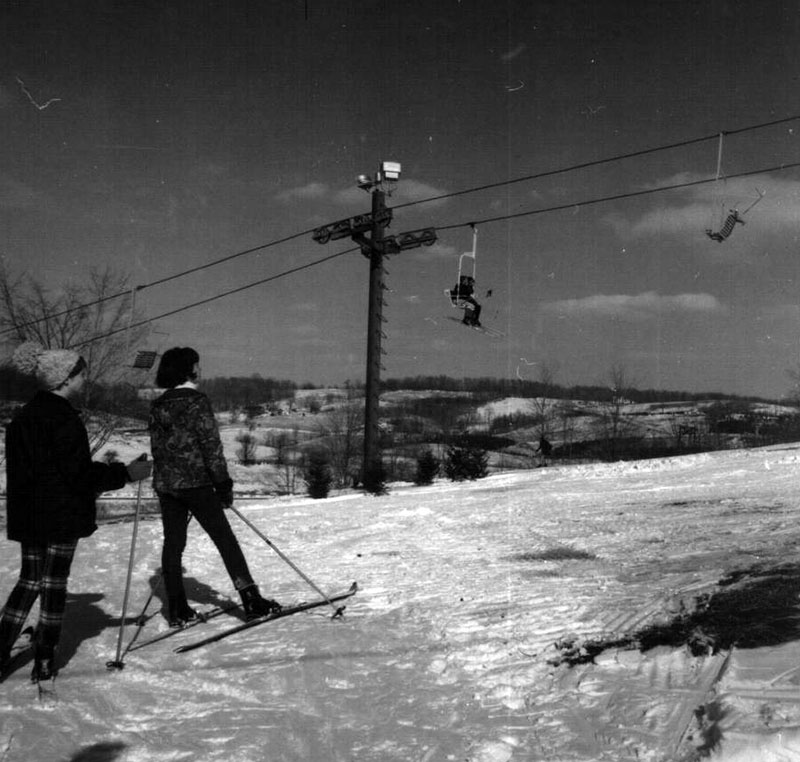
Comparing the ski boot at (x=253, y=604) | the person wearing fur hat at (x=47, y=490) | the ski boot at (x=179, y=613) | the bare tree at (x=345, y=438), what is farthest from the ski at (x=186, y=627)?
the bare tree at (x=345, y=438)

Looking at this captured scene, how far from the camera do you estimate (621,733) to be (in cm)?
310

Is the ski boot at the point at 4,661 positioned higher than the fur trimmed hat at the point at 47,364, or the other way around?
the fur trimmed hat at the point at 47,364

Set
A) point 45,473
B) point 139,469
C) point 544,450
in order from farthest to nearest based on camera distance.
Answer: point 544,450, point 139,469, point 45,473

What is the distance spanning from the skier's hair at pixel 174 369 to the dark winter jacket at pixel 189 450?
0.54 ft

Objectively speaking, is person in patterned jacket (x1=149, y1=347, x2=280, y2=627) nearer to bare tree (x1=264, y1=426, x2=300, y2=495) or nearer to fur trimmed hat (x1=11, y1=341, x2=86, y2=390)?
fur trimmed hat (x1=11, y1=341, x2=86, y2=390)

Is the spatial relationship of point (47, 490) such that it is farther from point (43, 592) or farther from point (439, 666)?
point (439, 666)

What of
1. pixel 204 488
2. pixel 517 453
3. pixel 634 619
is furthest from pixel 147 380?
pixel 517 453

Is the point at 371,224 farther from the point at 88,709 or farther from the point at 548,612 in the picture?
the point at 88,709

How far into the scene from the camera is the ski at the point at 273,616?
4.73 metres

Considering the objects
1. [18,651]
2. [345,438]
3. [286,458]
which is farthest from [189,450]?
[286,458]

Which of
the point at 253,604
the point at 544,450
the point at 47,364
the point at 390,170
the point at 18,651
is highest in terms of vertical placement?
the point at 390,170

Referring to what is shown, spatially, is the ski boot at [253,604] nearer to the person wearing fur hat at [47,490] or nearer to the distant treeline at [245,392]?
the person wearing fur hat at [47,490]

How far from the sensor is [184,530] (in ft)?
16.9

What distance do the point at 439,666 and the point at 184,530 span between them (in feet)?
6.98
